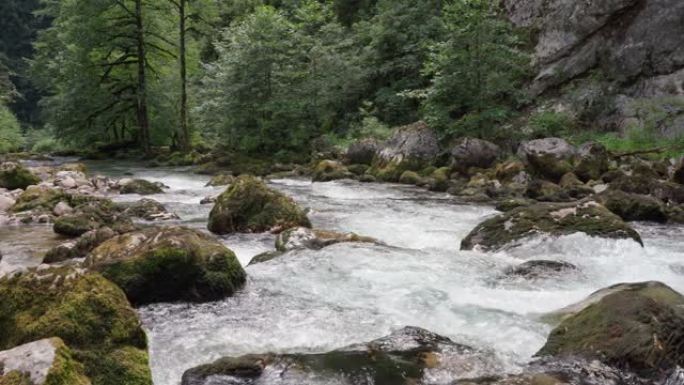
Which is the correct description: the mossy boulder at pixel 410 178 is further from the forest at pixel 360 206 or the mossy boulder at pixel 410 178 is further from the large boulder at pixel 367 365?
the large boulder at pixel 367 365

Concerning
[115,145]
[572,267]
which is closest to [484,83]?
[572,267]

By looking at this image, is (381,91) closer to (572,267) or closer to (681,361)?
(572,267)

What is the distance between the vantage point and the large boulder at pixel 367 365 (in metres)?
4.83

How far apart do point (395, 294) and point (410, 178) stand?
12.4m

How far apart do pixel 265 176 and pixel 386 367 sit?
698 inches

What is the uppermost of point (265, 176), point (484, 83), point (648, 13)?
point (648, 13)

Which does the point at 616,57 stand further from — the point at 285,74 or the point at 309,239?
the point at 309,239

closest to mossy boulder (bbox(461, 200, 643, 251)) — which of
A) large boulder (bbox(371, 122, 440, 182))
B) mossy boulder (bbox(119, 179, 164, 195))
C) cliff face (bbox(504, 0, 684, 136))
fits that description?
large boulder (bbox(371, 122, 440, 182))

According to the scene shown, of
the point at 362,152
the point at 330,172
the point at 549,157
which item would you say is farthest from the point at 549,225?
the point at 362,152

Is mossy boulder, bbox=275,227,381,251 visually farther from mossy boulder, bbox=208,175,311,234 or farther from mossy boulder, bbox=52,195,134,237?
mossy boulder, bbox=52,195,134,237

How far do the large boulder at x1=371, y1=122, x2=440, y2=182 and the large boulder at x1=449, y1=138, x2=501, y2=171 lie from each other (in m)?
1.55

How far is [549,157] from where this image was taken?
665 inches

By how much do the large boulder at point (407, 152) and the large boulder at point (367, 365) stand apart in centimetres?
1484

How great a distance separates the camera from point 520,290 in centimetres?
723
